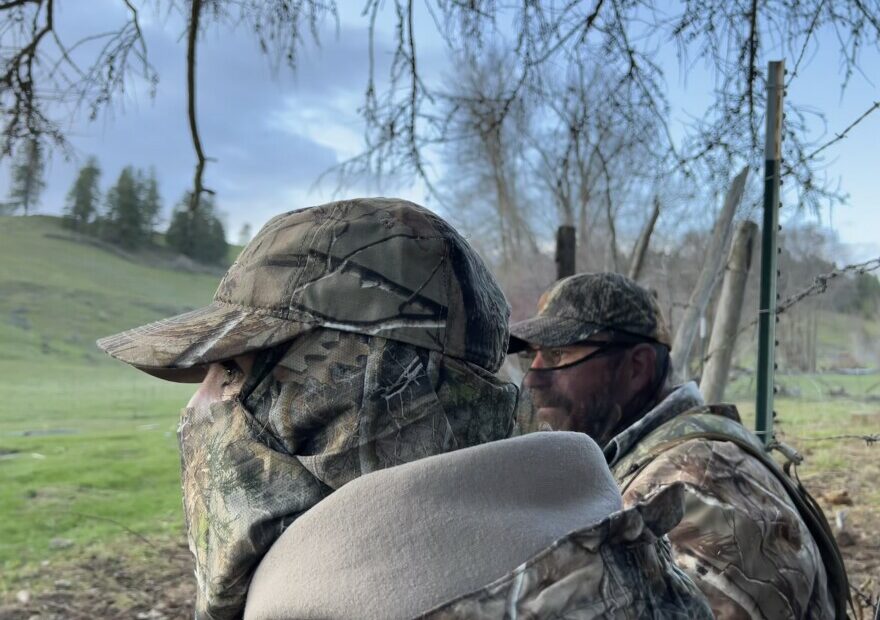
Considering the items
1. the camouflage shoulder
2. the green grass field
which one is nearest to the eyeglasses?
the camouflage shoulder

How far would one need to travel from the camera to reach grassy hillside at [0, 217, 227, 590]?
7.04 meters

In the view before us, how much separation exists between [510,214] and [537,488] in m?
7.62

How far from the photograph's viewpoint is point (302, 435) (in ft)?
3.61

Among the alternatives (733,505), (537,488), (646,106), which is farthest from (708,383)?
(537,488)

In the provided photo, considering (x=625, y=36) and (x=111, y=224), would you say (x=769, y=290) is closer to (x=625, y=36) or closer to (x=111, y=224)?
(x=625, y=36)

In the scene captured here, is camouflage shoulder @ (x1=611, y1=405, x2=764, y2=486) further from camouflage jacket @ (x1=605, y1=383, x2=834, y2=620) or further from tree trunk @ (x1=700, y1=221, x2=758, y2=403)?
tree trunk @ (x1=700, y1=221, x2=758, y2=403)

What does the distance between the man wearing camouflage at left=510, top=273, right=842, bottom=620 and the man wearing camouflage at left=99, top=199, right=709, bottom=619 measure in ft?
1.28

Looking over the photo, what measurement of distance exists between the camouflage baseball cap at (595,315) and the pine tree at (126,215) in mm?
5223

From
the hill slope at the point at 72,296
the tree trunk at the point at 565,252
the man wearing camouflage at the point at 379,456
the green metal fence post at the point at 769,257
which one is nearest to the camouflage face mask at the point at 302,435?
the man wearing camouflage at the point at 379,456

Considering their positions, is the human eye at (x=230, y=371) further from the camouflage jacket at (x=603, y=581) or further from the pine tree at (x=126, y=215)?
the pine tree at (x=126, y=215)

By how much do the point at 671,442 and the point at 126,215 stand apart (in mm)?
6335

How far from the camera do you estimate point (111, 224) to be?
7.49 m

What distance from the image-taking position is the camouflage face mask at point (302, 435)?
1048 millimetres

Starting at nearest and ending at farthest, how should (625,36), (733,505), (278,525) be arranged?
1. (278,525)
2. (733,505)
3. (625,36)
